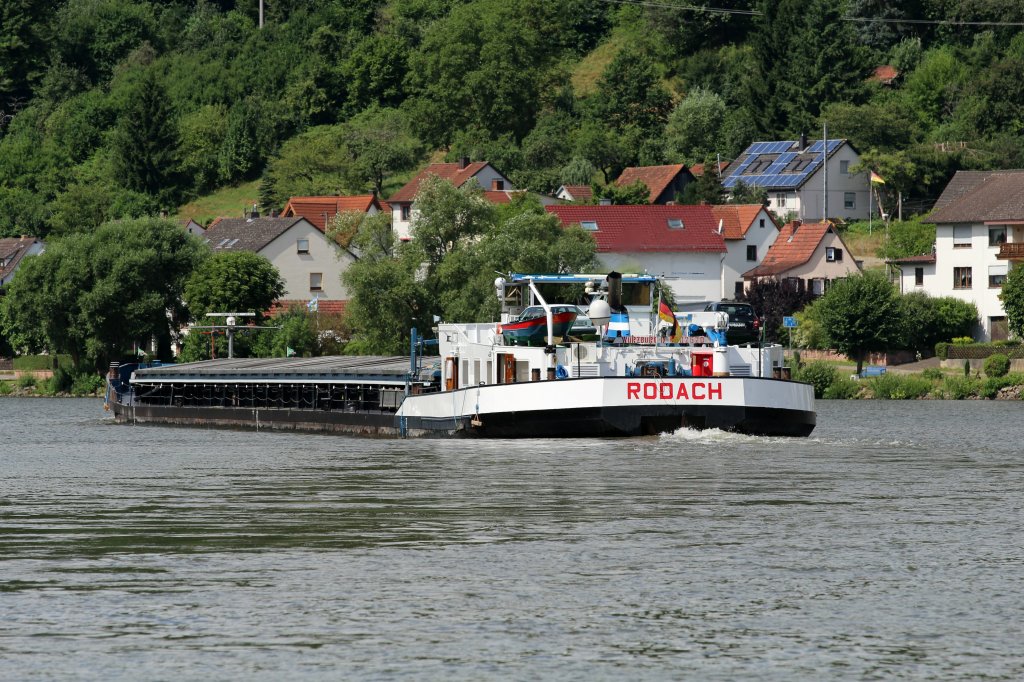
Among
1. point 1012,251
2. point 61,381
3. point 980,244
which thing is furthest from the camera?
point 61,381

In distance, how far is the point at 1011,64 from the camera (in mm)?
125438

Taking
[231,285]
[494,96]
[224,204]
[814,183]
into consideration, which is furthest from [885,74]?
[231,285]

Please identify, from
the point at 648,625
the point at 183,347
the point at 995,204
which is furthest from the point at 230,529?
the point at 995,204

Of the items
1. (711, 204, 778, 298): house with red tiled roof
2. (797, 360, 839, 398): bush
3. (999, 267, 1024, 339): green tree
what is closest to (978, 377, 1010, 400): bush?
(797, 360, 839, 398): bush

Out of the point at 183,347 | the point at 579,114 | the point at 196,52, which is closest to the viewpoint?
the point at 183,347

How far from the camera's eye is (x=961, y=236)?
97250mm

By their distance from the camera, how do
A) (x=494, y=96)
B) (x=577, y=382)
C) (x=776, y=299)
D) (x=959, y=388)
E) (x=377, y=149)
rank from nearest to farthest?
(x=577, y=382) → (x=959, y=388) → (x=776, y=299) → (x=377, y=149) → (x=494, y=96)

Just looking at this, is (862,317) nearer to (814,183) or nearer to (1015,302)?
(1015,302)

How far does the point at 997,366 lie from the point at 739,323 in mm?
26723

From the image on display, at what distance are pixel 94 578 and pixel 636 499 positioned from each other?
1114 centimetres

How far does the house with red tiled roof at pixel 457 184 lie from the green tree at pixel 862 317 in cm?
3390

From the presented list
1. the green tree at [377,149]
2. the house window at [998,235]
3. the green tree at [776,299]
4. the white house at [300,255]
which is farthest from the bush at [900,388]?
the green tree at [377,149]

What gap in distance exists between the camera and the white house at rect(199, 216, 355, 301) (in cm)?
11238

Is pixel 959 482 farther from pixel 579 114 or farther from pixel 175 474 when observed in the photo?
pixel 579 114
